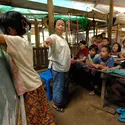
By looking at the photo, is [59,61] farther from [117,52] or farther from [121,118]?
[117,52]

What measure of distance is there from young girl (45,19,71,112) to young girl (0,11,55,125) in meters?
0.92

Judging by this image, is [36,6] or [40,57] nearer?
[36,6]

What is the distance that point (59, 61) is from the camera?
231cm

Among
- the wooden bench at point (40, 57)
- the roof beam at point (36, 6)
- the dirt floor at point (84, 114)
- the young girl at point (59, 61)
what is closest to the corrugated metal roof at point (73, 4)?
the roof beam at point (36, 6)

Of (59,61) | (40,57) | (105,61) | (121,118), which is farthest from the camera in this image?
(40,57)

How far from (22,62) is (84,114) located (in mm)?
1741

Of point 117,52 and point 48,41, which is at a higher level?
point 48,41

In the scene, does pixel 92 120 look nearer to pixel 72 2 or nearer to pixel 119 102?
pixel 119 102

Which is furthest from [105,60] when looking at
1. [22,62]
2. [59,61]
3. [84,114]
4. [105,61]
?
[22,62]

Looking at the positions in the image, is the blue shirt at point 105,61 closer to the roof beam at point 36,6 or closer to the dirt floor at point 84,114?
the dirt floor at point 84,114

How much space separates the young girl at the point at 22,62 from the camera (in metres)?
1.01

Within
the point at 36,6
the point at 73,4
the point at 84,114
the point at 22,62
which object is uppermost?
the point at 73,4

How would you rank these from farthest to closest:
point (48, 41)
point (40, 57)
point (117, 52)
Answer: point (40, 57), point (117, 52), point (48, 41)

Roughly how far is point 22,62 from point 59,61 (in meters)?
1.23
